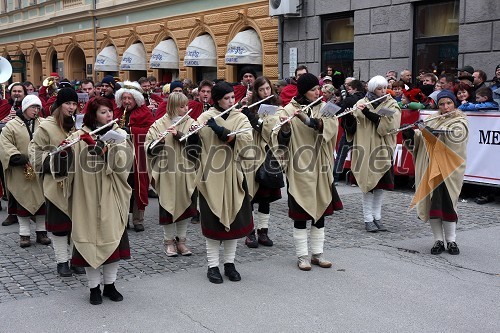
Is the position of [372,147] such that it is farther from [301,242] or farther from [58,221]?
[58,221]

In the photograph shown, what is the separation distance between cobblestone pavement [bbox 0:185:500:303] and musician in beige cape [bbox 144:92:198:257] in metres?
0.36

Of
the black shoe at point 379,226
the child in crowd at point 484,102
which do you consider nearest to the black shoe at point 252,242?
the black shoe at point 379,226

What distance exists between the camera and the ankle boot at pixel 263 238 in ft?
22.8

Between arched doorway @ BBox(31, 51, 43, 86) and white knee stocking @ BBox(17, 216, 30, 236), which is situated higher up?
arched doorway @ BBox(31, 51, 43, 86)

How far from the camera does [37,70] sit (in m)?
32.7

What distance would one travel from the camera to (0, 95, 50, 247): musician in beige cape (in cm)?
698

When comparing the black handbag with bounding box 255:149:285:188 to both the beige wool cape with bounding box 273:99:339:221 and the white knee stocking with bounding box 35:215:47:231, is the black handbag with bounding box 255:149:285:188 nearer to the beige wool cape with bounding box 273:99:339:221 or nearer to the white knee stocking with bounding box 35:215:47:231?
the beige wool cape with bounding box 273:99:339:221

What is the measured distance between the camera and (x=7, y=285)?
564 cm

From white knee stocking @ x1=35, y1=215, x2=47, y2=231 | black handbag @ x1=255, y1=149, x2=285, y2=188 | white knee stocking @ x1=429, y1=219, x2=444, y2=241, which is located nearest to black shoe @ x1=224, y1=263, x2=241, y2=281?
black handbag @ x1=255, y1=149, x2=285, y2=188

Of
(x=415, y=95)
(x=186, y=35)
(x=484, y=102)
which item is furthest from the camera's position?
(x=186, y=35)

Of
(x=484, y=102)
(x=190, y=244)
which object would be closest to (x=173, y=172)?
(x=190, y=244)

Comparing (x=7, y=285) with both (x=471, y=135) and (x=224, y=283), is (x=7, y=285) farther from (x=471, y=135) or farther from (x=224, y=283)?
(x=471, y=135)

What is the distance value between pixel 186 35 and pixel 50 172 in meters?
16.0

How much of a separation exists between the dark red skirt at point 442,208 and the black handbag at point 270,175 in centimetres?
164
